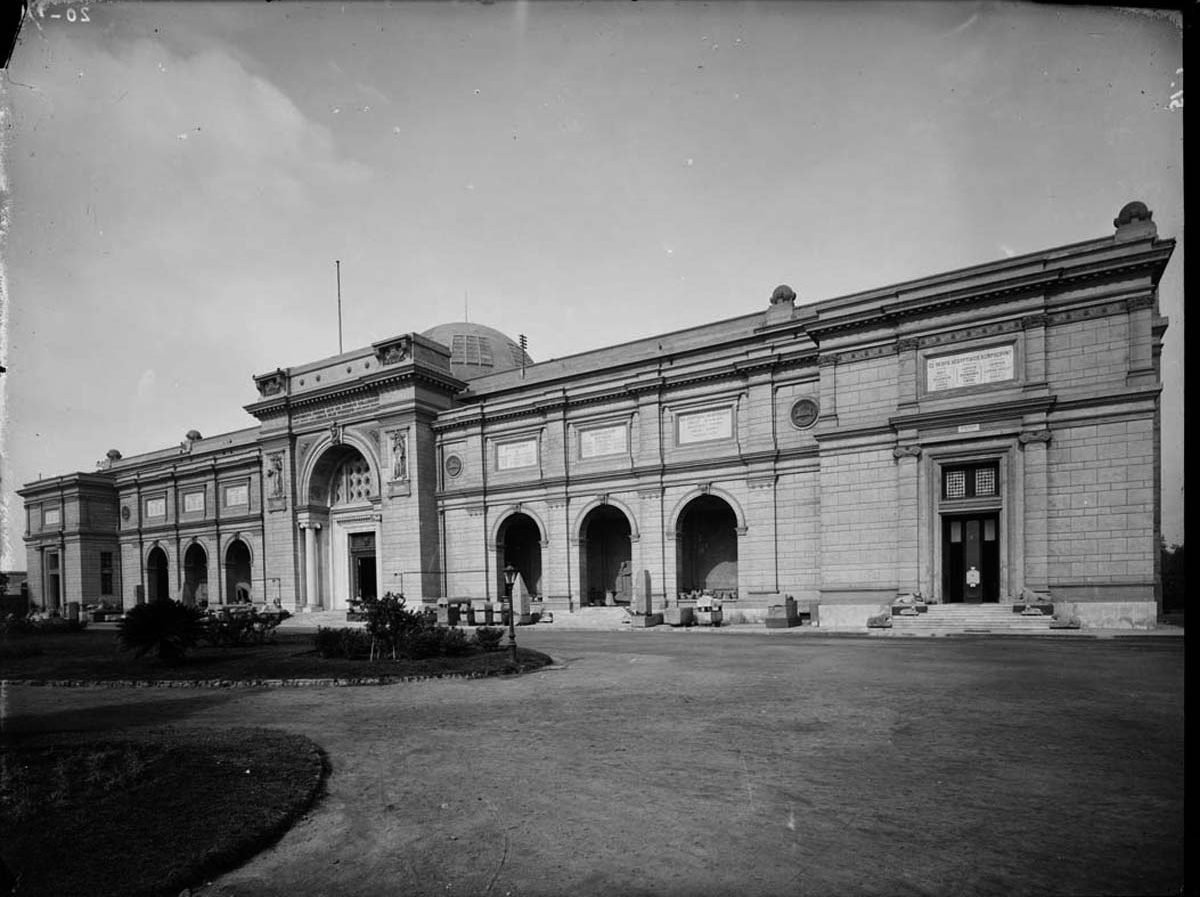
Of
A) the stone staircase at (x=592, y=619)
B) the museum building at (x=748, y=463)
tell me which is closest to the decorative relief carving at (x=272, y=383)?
the museum building at (x=748, y=463)

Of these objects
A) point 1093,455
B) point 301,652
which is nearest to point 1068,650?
point 1093,455

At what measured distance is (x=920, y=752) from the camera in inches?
256

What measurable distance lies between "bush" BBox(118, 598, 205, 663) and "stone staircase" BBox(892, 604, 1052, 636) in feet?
63.4

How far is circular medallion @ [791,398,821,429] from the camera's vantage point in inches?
989

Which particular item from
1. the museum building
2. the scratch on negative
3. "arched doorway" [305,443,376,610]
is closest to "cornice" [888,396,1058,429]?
the museum building

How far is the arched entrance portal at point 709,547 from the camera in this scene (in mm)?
29188

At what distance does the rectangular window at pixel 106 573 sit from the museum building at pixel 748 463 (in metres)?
5.94

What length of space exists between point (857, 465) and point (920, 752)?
17215mm

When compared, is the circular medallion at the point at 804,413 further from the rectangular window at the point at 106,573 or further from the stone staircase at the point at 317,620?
the rectangular window at the point at 106,573

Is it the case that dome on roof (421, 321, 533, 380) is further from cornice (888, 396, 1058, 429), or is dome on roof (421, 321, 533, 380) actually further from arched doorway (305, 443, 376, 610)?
cornice (888, 396, 1058, 429)

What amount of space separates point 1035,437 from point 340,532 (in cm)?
3522

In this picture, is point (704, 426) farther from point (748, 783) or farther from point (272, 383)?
point (272, 383)

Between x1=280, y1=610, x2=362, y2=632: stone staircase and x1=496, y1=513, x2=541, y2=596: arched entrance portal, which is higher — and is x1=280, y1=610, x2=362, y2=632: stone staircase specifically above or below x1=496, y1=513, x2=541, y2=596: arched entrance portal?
below

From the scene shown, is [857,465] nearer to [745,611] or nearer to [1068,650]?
[745,611]
